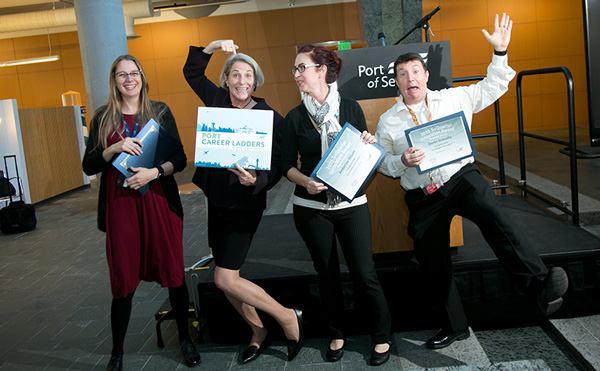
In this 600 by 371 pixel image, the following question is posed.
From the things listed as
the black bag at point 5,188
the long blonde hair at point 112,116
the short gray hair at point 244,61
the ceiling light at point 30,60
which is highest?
the ceiling light at point 30,60

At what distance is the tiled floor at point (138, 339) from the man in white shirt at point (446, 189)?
A: 39cm

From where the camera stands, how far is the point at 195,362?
2.82 m

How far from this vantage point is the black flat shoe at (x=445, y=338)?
2.73 m

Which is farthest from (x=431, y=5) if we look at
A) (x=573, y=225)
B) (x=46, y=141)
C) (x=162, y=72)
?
(x=573, y=225)

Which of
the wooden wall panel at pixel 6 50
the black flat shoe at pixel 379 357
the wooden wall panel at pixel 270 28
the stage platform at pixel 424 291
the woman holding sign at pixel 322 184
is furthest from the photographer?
the wooden wall panel at pixel 6 50

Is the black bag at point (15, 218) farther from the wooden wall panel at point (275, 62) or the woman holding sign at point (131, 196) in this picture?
the wooden wall panel at point (275, 62)

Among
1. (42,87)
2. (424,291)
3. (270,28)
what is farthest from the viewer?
(42,87)

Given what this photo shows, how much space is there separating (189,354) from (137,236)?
28.7 inches

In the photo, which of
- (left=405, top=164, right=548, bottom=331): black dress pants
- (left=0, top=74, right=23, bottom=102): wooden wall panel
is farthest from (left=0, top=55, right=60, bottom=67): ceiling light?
(left=405, top=164, right=548, bottom=331): black dress pants

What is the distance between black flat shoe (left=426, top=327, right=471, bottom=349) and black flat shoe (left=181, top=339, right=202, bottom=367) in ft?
4.03

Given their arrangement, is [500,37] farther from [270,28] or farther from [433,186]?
[270,28]

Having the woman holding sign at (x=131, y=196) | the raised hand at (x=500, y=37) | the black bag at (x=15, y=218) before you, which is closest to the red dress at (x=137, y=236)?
the woman holding sign at (x=131, y=196)

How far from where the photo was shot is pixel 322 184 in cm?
235

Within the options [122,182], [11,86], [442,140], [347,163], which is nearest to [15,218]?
[122,182]
